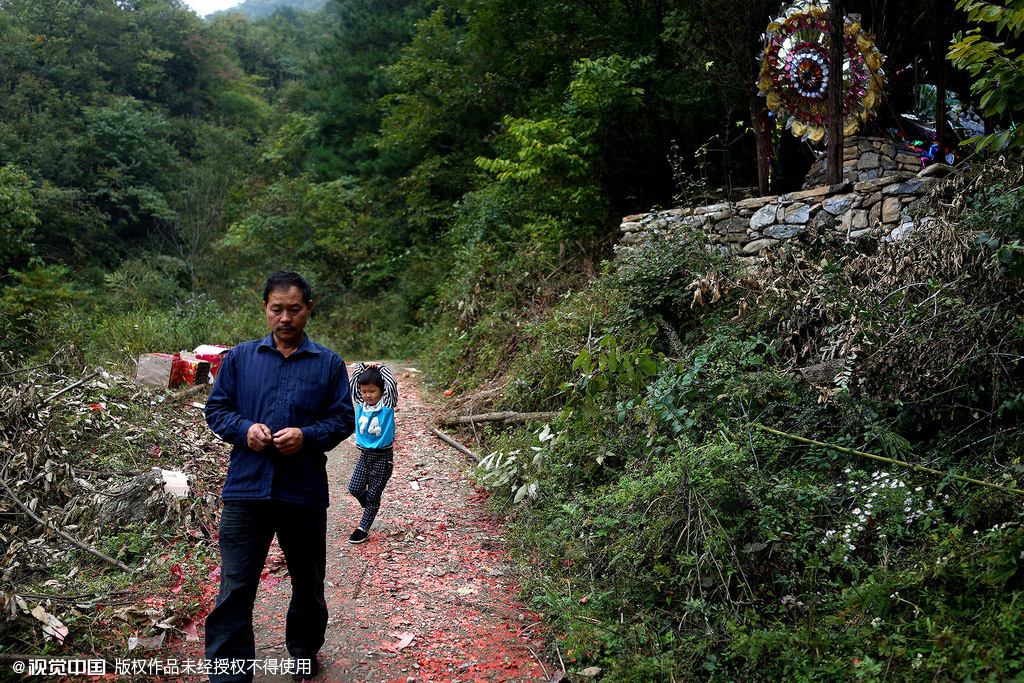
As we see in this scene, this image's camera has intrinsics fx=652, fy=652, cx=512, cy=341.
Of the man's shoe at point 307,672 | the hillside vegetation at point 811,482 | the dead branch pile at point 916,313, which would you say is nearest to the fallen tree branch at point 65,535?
the man's shoe at point 307,672

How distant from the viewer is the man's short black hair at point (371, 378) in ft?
16.1

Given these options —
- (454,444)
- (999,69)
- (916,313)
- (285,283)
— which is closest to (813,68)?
(999,69)

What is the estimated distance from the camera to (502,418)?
7.07m

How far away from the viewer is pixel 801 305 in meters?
5.06

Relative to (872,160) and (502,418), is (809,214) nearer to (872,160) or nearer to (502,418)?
(872,160)

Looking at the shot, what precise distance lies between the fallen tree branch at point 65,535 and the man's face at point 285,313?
2.15 metres

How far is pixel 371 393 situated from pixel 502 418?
7.85 feet

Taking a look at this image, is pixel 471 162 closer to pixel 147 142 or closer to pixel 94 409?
pixel 94 409

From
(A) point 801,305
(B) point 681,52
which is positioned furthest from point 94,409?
(B) point 681,52

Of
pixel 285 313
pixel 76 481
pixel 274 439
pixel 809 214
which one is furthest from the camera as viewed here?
pixel 809 214

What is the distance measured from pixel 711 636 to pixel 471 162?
1404cm

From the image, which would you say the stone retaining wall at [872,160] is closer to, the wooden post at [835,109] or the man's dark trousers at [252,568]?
the wooden post at [835,109]

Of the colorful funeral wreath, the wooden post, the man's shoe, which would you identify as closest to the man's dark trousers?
the man's shoe

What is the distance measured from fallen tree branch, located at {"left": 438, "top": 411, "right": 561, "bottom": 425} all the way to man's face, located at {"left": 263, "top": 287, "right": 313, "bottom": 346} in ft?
10.7
